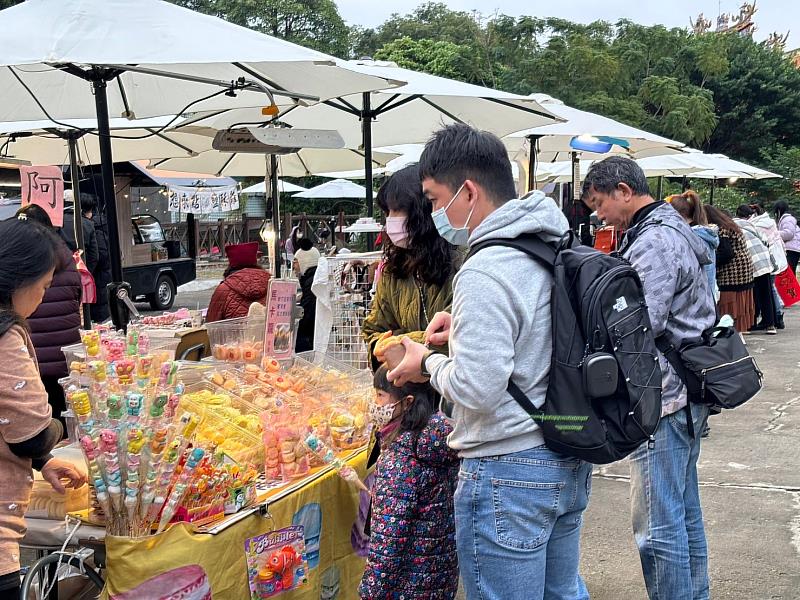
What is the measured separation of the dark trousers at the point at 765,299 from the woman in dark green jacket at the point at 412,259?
9.59m

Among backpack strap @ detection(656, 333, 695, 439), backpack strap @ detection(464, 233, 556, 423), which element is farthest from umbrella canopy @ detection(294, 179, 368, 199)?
backpack strap @ detection(464, 233, 556, 423)

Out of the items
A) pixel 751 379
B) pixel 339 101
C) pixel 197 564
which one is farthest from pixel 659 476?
pixel 339 101

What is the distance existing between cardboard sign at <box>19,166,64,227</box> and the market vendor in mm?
3344

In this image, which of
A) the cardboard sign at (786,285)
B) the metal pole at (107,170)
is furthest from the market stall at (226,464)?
the cardboard sign at (786,285)

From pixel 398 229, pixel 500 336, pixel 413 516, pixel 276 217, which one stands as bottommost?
pixel 413 516

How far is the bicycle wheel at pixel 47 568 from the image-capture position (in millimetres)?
2342

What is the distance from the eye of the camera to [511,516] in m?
2.00

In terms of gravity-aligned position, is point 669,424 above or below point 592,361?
below

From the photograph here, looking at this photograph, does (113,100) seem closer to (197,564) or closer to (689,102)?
(197,564)

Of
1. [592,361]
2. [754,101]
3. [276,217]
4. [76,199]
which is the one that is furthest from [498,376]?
[754,101]

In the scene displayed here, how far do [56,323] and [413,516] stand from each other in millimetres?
3582

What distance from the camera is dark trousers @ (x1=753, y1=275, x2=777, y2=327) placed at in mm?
11492

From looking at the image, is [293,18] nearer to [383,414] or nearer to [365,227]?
[365,227]

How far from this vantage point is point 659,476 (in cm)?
294
